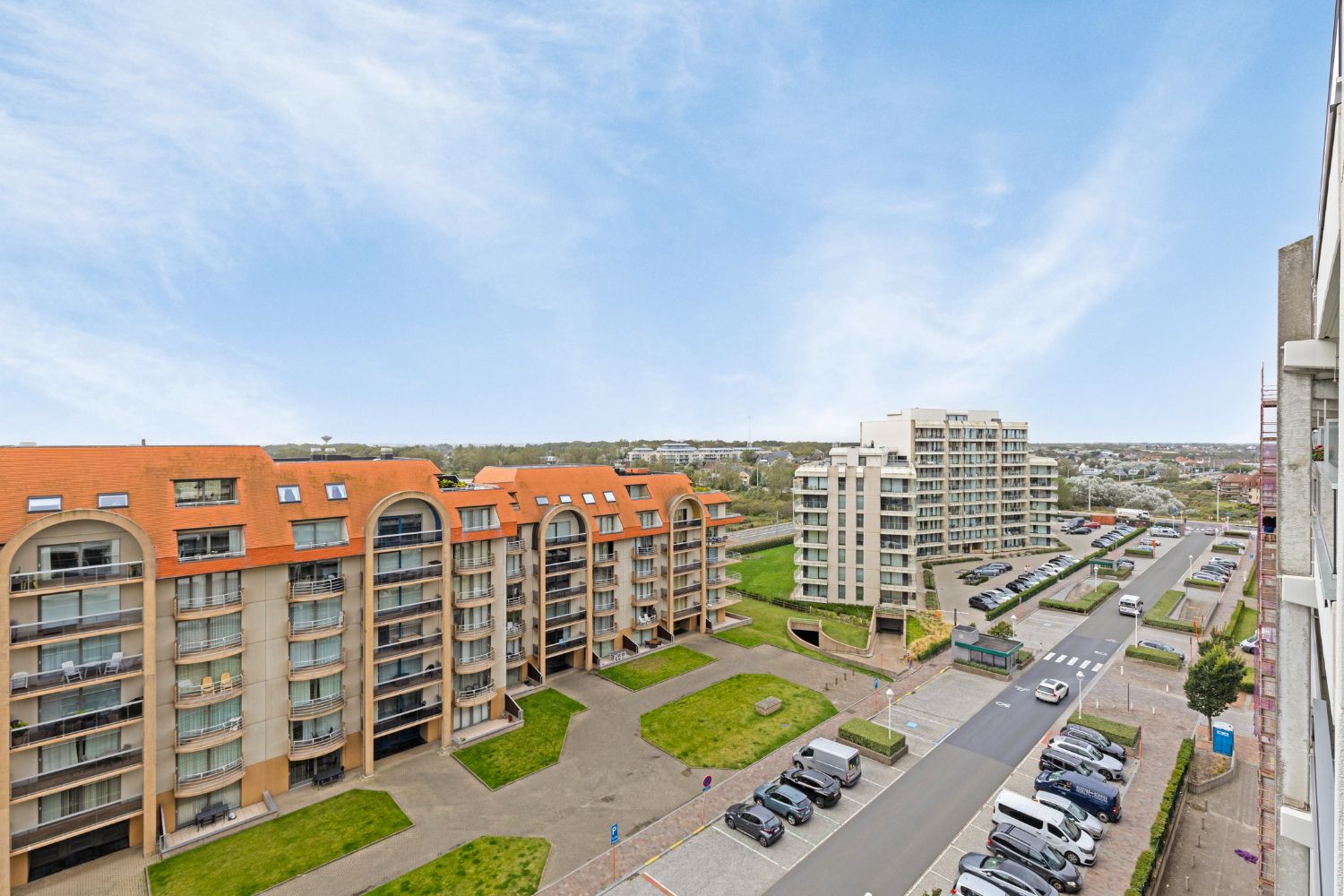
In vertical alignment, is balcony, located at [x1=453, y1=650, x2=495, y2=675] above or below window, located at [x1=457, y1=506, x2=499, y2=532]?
below

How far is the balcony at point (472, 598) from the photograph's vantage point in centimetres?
3766

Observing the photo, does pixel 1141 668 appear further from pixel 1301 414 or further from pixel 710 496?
pixel 1301 414

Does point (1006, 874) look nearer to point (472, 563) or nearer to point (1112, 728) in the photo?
point (1112, 728)

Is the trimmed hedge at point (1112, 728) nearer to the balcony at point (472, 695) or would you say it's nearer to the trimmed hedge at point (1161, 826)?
the trimmed hedge at point (1161, 826)

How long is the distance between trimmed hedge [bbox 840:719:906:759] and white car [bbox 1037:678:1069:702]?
510 inches

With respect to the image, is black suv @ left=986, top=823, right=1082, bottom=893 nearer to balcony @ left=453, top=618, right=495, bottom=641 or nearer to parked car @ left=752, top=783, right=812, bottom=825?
parked car @ left=752, top=783, right=812, bottom=825

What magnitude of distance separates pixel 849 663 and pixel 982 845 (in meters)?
21.3

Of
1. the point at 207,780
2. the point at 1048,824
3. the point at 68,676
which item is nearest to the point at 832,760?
the point at 1048,824

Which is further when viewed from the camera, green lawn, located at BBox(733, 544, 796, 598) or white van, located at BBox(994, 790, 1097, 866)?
green lawn, located at BBox(733, 544, 796, 598)

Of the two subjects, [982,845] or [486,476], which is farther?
[486,476]

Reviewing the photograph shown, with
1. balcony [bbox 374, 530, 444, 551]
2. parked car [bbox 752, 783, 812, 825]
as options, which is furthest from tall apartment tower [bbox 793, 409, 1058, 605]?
balcony [bbox 374, 530, 444, 551]

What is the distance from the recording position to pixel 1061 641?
178 feet

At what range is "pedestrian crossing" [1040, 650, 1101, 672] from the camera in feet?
159

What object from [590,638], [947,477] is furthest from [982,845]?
[947,477]
